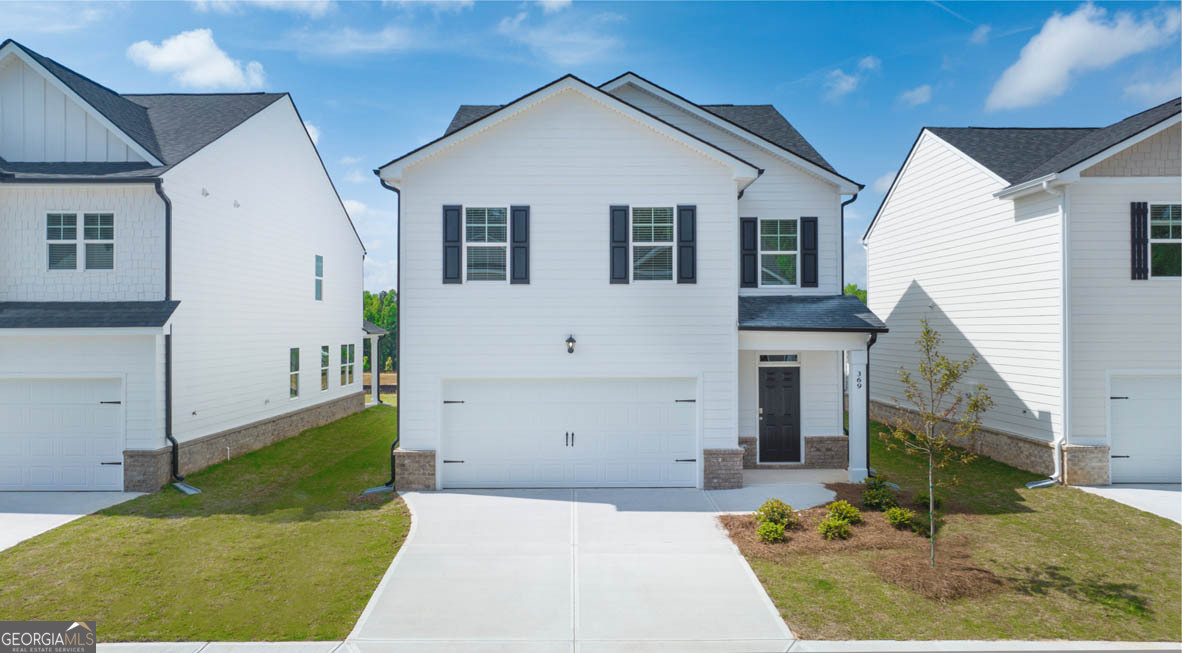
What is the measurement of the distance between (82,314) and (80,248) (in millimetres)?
1663

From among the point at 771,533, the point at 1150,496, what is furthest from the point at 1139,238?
the point at 771,533

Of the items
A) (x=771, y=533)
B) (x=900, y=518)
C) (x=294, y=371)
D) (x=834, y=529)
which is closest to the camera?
→ (x=771, y=533)

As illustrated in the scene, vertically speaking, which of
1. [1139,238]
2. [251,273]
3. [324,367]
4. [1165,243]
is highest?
[1139,238]

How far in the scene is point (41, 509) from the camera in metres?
10.6

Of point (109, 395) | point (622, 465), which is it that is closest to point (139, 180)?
point (109, 395)

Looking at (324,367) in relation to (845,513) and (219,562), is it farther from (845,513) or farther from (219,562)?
(845,513)

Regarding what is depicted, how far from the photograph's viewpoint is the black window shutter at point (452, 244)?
11.7 m

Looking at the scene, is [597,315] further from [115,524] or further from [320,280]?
[320,280]

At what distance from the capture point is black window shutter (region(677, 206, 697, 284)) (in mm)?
11828

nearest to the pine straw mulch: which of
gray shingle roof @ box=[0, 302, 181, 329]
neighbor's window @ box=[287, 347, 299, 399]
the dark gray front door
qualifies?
the dark gray front door

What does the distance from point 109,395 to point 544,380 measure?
921cm

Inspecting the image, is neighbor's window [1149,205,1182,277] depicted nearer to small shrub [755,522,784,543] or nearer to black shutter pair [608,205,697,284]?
black shutter pair [608,205,697,284]

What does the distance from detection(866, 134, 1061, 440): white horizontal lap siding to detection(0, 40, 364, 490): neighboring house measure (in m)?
19.1

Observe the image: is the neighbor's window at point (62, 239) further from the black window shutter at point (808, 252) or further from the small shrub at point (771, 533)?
the black window shutter at point (808, 252)
